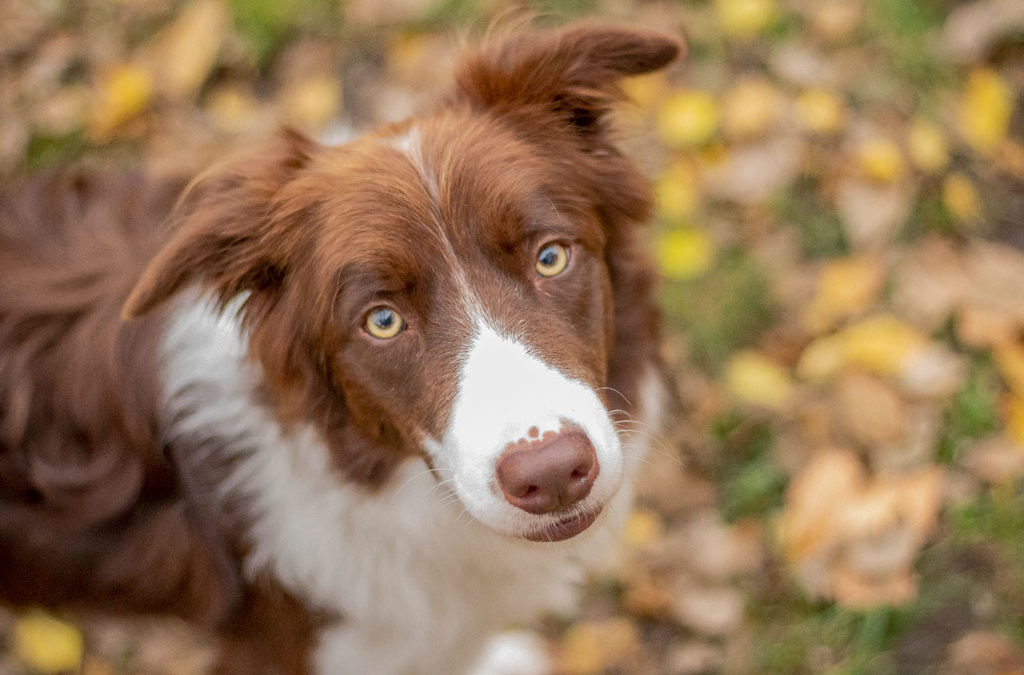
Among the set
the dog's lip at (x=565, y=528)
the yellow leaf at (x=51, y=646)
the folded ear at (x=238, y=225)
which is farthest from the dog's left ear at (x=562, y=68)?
the yellow leaf at (x=51, y=646)

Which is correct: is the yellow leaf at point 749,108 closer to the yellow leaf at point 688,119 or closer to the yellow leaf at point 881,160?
the yellow leaf at point 688,119

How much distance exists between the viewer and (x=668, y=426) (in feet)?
14.4

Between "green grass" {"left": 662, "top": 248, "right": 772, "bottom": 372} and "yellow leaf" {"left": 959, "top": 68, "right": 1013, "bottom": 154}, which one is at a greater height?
"yellow leaf" {"left": 959, "top": 68, "right": 1013, "bottom": 154}

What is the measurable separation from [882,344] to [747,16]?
2.00 meters

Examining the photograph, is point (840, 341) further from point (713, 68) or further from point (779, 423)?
point (713, 68)

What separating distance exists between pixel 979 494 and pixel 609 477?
229cm

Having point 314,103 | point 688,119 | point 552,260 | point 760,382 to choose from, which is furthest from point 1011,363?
point 314,103

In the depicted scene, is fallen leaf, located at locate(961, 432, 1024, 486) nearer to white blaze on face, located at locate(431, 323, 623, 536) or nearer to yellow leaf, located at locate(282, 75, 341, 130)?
white blaze on face, located at locate(431, 323, 623, 536)

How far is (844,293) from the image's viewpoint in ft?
15.3

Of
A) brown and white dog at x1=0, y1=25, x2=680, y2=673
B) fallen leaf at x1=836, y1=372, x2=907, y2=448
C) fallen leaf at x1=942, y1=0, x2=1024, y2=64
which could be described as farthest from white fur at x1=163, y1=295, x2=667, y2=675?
fallen leaf at x1=942, y1=0, x2=1024, y2=64

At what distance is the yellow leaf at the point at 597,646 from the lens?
168 inches

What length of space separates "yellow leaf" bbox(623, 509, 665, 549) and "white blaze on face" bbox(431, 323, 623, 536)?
1731 millimetres

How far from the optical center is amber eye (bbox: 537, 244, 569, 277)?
113 inches

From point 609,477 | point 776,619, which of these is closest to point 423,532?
point 609,477
